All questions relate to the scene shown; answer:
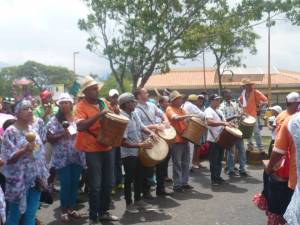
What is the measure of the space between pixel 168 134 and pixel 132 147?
1.01m

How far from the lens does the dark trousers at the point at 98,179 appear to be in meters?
5.57

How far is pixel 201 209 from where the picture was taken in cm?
664

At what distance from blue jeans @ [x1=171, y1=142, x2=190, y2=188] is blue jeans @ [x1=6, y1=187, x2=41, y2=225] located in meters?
3.34

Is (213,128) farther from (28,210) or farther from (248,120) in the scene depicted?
(28,210)

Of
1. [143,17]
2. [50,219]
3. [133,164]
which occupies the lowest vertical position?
[50,219]

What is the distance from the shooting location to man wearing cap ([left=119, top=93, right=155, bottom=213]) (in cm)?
628

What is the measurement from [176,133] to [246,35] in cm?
1796

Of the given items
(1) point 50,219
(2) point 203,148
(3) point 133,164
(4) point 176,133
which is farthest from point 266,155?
(1) point 50,219

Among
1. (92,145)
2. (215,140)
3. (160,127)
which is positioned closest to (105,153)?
(92,145)

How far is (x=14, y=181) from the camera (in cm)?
457

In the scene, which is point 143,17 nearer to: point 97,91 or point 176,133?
point 176,133

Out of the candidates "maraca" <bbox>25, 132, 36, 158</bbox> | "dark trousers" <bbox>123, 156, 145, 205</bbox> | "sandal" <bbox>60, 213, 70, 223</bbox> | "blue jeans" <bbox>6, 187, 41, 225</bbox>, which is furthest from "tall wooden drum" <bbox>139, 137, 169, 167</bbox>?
"maraca" <bbox>25, 132, 36, 158</bbox>

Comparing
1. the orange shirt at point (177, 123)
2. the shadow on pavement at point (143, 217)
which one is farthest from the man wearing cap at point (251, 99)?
the shadow on pavement at point (143, 217)

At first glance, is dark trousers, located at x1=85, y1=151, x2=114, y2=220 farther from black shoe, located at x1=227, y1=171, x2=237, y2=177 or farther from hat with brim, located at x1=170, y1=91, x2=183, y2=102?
black shoe, located at x1=227, y1=171, x2=237, y2=177
